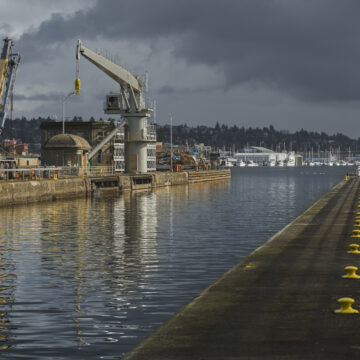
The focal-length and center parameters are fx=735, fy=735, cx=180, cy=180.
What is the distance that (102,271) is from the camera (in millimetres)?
24609

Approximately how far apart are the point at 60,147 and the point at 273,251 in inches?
2975

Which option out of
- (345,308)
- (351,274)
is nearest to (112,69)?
(351,274)

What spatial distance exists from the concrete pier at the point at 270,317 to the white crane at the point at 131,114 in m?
80.4

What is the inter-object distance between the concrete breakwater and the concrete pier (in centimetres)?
4443

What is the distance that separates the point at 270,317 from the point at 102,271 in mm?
12023

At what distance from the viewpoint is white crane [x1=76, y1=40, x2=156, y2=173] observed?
101350mm

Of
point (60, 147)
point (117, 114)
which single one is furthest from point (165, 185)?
point (60, 147)

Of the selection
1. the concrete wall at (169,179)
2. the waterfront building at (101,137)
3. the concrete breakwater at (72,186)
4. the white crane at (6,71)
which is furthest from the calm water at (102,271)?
the waterfront building at (101,137)

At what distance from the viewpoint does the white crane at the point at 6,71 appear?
286ft

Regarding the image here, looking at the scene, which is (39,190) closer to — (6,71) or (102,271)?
(6,71)

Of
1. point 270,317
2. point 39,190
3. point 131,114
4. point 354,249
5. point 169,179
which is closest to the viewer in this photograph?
point 270,317

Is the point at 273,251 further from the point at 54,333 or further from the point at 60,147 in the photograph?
the point at 60,147

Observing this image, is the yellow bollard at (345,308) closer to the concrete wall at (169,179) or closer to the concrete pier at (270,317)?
the concrete pier at (270,317)

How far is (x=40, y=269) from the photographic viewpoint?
2519 centimetres
